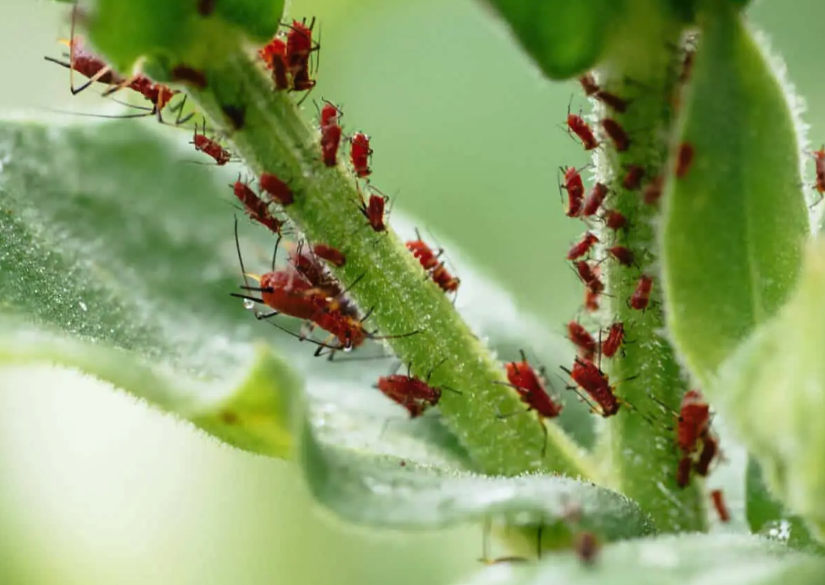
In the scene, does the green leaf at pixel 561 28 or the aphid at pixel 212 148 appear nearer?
the green leaf at pixel 561 28

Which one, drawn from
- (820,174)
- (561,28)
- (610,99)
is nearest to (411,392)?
(610,99)

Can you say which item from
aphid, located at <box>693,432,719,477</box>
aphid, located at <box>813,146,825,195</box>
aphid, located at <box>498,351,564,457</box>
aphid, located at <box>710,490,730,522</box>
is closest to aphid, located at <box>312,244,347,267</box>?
aphid, located at <box>498,351,564,457</box>

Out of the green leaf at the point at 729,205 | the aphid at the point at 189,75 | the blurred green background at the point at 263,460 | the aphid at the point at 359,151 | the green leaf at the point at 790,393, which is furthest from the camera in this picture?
the blurred green background at the point at 263,460

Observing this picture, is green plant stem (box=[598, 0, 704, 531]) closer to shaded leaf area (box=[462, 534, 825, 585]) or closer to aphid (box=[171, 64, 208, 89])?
shaded leaf area (box=[462, 534, 825, 585])

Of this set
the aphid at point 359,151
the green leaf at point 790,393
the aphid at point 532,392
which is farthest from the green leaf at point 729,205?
the aphid at point 359,151

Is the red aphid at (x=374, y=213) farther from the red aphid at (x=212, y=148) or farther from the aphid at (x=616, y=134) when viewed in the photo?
the red aphid at (x=212, y=148)

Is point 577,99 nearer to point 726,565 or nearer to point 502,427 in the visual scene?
point 502,427
